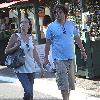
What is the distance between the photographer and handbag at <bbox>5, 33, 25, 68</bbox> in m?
7.28

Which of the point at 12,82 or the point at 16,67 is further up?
the point at 16,67

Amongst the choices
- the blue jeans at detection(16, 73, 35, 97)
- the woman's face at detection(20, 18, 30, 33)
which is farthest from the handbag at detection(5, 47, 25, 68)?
the woman's face at detection(20, 18, 30, 33)

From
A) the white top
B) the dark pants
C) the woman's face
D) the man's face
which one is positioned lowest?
the dark pants

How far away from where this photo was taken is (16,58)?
24.0ft

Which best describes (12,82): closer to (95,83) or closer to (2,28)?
(95,83)

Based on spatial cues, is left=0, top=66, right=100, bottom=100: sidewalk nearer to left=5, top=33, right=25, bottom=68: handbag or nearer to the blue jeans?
the blue jeans

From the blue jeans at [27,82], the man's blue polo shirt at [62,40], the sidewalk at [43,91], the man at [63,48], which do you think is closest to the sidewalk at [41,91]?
the sidewalk at [43,91]

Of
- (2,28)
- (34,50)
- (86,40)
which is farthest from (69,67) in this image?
(2,28)

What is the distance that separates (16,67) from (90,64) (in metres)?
4.76

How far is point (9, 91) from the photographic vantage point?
11.1 meters

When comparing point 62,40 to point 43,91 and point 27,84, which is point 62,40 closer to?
point 27,84

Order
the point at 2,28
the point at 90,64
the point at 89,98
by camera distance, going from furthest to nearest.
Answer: the point at 2,28, the point at 90,64, the point at 89,98

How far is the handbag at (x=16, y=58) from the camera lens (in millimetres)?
7279

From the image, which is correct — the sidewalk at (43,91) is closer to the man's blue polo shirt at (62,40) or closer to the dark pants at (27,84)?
the man's blue polo shirt at (62,40)
